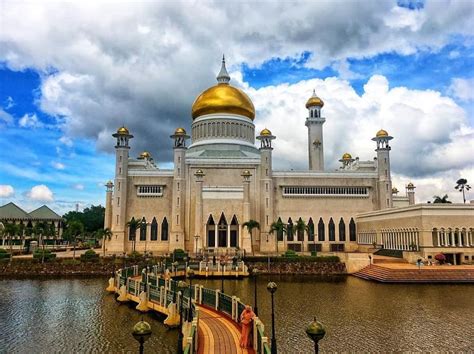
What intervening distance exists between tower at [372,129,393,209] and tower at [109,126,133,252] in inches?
1264

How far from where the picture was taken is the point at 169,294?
742 inches

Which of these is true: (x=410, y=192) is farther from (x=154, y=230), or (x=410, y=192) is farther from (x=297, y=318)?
(x=297, y=318)

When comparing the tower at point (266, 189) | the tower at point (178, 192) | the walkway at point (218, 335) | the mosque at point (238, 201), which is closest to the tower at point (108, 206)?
the mosque at point (238, 201)

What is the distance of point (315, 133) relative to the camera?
57.8 m

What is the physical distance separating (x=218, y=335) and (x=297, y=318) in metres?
5.92

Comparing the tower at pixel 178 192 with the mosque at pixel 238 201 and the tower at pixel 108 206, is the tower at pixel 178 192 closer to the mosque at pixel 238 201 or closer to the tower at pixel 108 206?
the mosque at pixel 238 201

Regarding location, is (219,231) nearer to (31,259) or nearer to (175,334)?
(31,259)

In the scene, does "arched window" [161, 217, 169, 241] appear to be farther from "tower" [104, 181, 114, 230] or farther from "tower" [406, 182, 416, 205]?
"tower" [406, 182, 416, 205]

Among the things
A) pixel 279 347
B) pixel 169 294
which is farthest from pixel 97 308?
pixel 279 347

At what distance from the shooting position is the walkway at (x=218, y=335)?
11.6 meters

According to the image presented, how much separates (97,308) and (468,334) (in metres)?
17.0

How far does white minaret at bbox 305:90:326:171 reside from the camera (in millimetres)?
56906

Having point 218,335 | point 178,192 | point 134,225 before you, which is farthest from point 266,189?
point 218,335

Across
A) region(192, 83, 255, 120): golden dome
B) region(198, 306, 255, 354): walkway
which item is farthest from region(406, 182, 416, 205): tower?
region(198, 306, 255, 354): walkway
